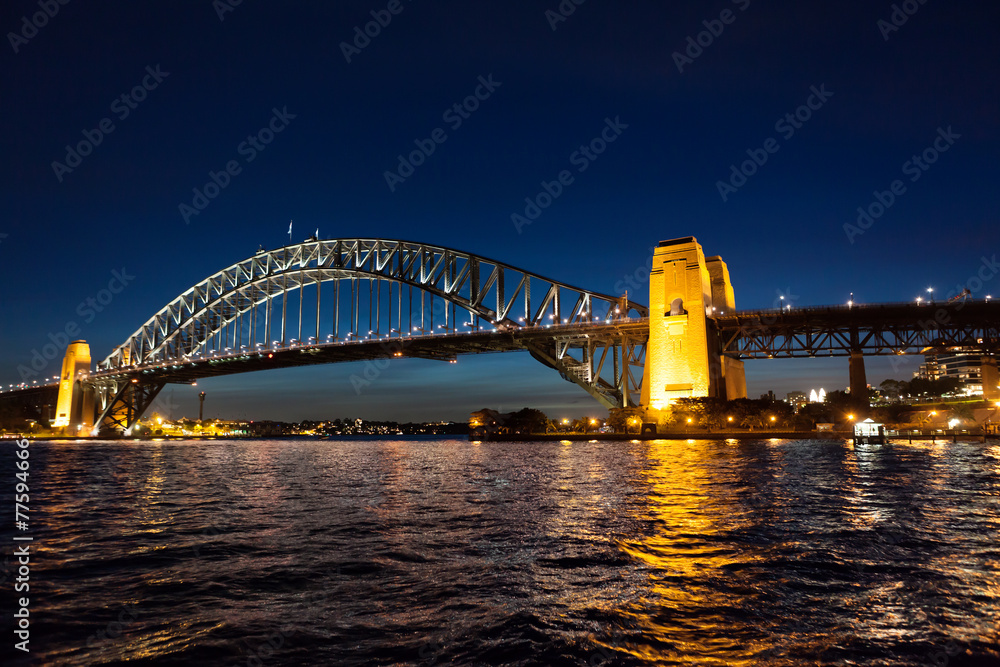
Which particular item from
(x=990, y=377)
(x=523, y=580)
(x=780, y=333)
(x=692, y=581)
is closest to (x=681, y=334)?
(x=780, y=333)

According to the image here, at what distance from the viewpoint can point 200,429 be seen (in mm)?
177500

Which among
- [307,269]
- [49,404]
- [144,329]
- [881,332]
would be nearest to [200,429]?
[49,404]

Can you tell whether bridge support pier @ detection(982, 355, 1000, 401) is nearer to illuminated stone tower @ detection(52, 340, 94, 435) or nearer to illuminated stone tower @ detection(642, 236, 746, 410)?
illuminated stone tower @ detection(642, 236, 746, 410)

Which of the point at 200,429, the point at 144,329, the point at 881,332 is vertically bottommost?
the point at 200,429

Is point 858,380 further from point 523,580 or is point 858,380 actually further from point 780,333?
point 523,580

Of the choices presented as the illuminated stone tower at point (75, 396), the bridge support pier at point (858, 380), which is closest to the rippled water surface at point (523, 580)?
the bridge support pier at point (858, 380)

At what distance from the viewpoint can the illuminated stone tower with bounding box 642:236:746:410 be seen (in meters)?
71.5

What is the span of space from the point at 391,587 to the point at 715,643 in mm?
4236

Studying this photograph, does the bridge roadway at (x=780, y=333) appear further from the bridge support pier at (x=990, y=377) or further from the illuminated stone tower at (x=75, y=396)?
the illuminated stone tower at (x=75, y=396)

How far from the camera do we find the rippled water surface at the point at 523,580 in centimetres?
637

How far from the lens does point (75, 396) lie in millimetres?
109938

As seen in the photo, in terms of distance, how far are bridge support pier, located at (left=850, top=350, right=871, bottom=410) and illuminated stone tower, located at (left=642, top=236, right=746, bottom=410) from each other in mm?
12811

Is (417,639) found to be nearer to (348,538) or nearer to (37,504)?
(348,538)

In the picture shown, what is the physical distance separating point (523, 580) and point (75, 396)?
408 ft
